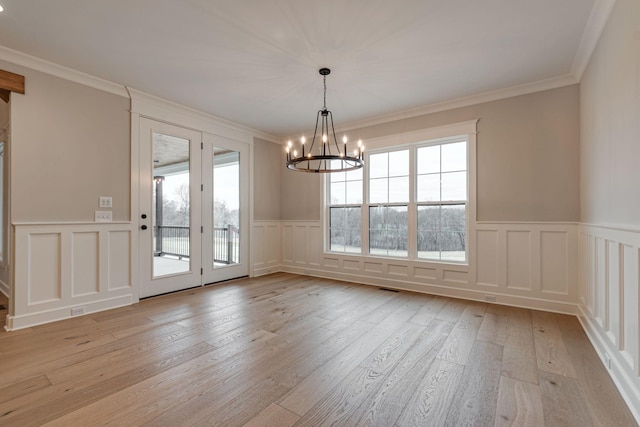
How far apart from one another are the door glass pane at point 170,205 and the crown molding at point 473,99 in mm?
2802

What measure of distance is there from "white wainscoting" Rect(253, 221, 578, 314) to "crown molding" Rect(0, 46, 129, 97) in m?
4.08

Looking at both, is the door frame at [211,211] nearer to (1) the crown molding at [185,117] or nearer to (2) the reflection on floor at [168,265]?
(1) the crown molding at [185,117]

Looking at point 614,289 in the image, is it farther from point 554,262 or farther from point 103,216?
point 103,216

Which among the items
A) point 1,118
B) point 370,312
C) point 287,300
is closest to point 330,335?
point 370,312

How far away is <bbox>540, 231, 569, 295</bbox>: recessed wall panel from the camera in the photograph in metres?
3.45

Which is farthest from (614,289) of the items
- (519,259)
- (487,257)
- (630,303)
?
(487,257)

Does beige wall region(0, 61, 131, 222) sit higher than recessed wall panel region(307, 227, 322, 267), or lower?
higher

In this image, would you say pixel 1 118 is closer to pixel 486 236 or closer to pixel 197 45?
pixel 197 45

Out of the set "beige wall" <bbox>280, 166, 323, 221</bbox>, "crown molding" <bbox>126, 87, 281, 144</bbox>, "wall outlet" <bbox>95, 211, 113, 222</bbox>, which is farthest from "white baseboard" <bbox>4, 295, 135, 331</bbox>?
"beige wall" <bbox>280, 166, 323, 221</bbox>

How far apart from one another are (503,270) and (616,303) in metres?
1.68

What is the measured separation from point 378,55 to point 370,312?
9.33 ft

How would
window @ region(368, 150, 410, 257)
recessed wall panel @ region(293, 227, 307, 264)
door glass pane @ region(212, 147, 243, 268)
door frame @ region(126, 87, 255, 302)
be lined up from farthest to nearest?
recessed wall panel @ region(293, 227, 307, 264) < door glass pane @ region(212, 147, 243, 268) < window @ region(368, 150, 410, 257) < door frame @ region(126, 87, 255, 302)

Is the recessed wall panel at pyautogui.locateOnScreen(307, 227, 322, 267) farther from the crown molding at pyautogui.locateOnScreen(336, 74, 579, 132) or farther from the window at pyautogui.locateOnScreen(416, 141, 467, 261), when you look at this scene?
the crown molding at pyautogui.locateOnScreen(336, 74, 579, 132)

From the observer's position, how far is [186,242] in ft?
14.9
